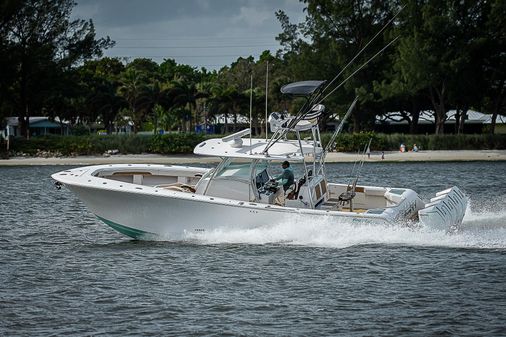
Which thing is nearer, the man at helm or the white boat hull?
the white boat hull

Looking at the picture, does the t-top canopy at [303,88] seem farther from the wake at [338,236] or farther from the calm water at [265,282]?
the calm water at [265,282]

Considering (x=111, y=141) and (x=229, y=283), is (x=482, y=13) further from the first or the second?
(x=229, y=283)

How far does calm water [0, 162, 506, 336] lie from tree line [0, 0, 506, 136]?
40279mm

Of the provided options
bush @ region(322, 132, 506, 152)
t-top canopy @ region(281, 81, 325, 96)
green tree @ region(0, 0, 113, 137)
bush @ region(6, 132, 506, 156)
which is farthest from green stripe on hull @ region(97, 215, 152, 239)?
green tree @ region(0, 0, 113, 137)

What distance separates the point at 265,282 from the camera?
16.3 m

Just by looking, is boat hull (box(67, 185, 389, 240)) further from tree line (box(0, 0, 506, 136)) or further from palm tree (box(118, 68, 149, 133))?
palm tree (box(118, 68, 149, 133))

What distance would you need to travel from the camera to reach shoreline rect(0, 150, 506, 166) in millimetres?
57500

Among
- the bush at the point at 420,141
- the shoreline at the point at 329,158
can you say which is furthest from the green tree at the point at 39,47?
the bush at the point at 420,141

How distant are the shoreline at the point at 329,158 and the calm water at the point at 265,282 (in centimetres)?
3468

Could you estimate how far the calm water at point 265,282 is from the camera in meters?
13.6

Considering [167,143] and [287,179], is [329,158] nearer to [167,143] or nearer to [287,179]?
[167,143]

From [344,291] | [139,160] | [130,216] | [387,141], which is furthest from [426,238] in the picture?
[387,141]

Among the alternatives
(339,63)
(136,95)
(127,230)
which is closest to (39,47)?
(136,95)

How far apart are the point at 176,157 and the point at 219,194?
4233cm
